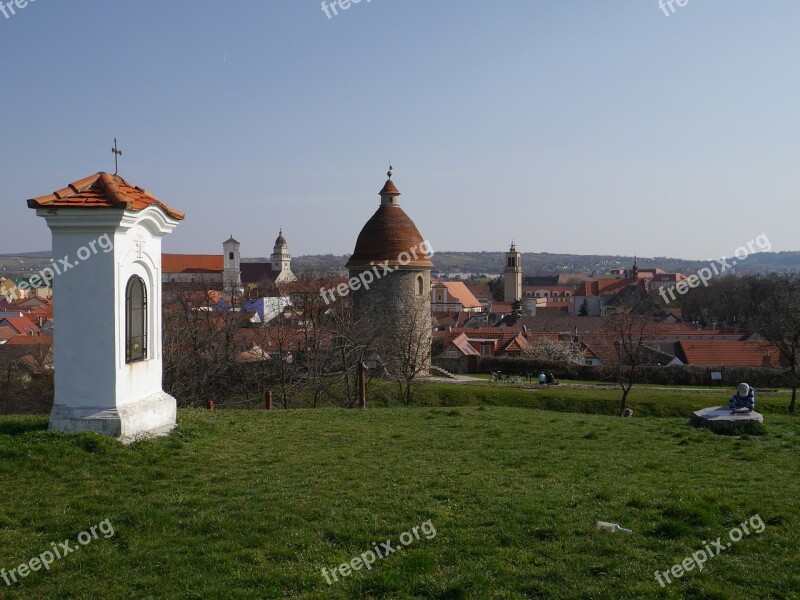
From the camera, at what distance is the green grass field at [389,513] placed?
17.5ft

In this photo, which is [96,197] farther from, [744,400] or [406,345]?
[406,345]

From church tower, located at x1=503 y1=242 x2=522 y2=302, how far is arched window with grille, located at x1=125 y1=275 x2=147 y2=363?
99970 mm

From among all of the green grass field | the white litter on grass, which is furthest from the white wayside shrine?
the white litter on grass

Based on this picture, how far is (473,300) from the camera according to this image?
319ft

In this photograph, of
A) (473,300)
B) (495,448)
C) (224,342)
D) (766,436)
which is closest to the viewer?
(495,448)

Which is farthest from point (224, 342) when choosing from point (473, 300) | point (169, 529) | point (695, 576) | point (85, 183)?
point (473, 300)

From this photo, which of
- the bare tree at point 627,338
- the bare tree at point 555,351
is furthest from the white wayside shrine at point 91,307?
the bare tree at point 555,351

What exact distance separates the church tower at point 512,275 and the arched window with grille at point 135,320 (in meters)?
100.0

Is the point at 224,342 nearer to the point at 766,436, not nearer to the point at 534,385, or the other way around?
the point at 534,385

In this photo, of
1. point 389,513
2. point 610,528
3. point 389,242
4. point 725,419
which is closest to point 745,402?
point 725,419

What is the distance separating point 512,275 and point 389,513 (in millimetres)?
105062

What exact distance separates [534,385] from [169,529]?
35.1 meters

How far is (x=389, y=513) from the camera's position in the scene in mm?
6746

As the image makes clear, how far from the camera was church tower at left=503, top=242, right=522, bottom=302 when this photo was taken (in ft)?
358
